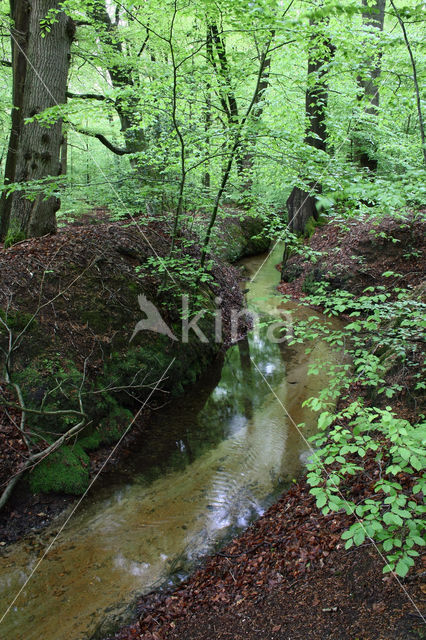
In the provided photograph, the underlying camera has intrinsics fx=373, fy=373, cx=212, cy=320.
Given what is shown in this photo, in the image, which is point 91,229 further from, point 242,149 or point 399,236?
point 399,236

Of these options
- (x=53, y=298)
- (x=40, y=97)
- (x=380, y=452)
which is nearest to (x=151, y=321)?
(x=53, y=298)

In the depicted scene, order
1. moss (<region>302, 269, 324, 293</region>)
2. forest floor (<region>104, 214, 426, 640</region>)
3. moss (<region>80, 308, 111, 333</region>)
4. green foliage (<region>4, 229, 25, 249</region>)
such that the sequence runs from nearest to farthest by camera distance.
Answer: forest floor (<region>104, 214, 426, 640</region>) < moss (<region>80, 308, 111, 333</region>) < green foliage (<region>4, 229, 25, 249</region>) < moss (<region>302, 269, 324, 293</region>)

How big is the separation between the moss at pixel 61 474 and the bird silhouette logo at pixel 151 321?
2570mm

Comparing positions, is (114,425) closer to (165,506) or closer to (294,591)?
(165,506)

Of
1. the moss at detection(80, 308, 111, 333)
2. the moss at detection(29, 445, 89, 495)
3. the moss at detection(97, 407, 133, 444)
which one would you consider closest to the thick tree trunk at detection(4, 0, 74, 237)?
the moss at detection(80, 308, 111, 333)

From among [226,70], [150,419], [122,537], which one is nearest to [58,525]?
[122,537]

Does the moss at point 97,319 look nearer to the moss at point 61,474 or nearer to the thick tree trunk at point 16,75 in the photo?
the moss at point 61,474

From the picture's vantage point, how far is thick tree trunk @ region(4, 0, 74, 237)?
640 centimetres

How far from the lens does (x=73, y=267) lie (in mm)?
6465

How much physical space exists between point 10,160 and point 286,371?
763 centimetres

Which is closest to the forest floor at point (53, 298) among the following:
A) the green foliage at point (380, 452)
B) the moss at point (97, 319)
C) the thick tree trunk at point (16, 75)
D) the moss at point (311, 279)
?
the moss at point (97, 319)

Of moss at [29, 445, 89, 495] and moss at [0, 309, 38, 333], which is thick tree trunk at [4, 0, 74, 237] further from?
moss at [29, 445, 89, 495]

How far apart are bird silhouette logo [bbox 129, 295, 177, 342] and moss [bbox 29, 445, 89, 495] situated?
8.43 ft

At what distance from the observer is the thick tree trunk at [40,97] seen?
6397 mm
